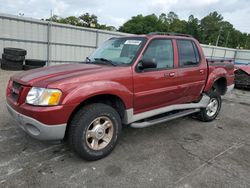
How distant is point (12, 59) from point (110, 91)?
830 centimetres

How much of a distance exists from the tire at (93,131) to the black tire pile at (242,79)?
8.68 m

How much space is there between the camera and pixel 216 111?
18.0ft

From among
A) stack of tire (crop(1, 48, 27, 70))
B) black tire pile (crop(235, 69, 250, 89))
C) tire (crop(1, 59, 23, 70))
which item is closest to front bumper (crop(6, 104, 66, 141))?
stack of tire (crop(1, 48, 27, 70))

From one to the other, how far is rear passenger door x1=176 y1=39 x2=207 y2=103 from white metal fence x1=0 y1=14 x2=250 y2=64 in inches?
354

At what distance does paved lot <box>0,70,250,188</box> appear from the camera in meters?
2.81

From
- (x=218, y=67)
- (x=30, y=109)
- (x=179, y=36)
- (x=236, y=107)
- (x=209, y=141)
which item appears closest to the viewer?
(x=30, y=109)

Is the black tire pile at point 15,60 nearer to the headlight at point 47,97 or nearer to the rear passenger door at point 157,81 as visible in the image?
the rear passenger door at point 157,81

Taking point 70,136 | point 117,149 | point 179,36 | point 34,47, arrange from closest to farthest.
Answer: point 70,136
point 117,149
point 179,36
point 34,47

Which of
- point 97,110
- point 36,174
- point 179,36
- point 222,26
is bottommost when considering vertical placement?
point 36,174

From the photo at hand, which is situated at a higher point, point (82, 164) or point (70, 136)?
point (70, 136)

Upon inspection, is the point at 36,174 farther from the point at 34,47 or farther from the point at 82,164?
the point at 34,47

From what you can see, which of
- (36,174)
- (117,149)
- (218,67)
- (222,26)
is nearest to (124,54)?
(117,149)

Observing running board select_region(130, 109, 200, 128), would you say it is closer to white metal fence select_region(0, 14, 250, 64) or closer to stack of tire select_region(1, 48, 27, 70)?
stack of tire select_region(1, 48, 27, 70)

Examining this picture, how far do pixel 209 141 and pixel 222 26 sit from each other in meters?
88.4
